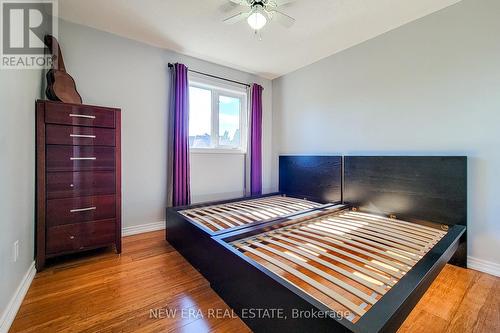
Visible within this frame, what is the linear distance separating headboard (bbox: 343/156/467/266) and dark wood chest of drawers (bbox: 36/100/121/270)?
Answer: 8.70 ft

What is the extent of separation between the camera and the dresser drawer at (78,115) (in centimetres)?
181

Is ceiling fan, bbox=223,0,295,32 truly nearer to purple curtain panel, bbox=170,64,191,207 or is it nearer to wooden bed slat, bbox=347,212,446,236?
purple curtain panel, bbox=170,64,191,207

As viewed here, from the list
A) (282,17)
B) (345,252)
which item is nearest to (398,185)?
(345,252)

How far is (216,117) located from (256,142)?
0.77 m

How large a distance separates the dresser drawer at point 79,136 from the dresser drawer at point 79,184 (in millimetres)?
264

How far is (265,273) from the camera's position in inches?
44.9

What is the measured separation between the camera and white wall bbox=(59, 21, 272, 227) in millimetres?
2371

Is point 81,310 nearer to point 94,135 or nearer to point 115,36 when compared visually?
point 94,135

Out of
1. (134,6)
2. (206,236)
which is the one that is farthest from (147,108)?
(206,236)

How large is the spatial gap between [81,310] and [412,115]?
3204mm

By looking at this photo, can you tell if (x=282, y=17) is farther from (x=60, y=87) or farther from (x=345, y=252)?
(x=60, y=87)

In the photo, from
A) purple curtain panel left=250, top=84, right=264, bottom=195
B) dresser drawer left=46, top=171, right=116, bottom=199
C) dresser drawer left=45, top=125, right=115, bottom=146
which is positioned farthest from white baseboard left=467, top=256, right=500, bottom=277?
dresser drawer left=45, top=125, right=115, bottom=146

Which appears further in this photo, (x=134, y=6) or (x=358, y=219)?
(x=358, y=219)

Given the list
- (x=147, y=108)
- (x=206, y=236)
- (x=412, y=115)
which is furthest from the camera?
(x=147, y=108)
